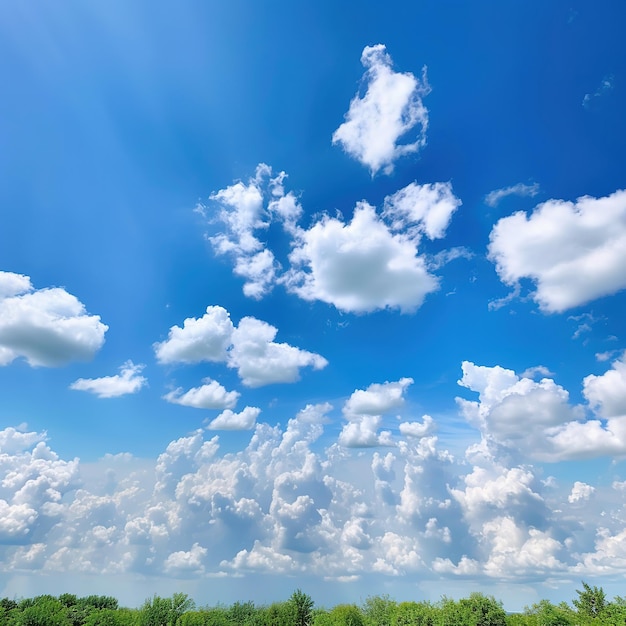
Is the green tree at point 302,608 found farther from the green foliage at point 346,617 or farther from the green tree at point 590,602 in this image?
the green tree at point 590,602

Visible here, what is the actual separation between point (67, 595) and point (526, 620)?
5043 inches

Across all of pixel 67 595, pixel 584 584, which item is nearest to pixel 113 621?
pixel 67 595

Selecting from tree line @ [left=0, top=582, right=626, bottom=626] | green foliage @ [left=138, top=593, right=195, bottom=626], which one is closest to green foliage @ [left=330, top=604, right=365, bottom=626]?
tree line @ [left=0, top=582, right=626, bottom=626]

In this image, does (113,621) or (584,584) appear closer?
(113,621)

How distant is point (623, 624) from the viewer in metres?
84.8

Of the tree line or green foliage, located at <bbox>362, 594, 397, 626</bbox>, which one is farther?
green foliage, located at <bbox>362, 594, 397, 626</bbox>

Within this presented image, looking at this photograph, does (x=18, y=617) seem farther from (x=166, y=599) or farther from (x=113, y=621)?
(x=166, y=599)

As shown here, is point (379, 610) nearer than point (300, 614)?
No

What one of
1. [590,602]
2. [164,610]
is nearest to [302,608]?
[164,610]

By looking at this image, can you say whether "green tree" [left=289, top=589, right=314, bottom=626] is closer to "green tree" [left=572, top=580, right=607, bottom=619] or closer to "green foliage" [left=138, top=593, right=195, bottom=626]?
"green foliage" [left=138, top=593, right=195, bottom=626]

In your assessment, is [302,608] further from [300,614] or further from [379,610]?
[379,610]

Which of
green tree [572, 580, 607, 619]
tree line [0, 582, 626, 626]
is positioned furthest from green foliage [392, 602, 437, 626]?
green tree [572, 580, 607, 619]

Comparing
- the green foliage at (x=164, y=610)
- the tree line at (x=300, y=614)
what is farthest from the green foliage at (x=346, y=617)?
the green foliage at (x=164, y=610)

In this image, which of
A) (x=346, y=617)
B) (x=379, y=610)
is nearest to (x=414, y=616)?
(x=346, y=617)
